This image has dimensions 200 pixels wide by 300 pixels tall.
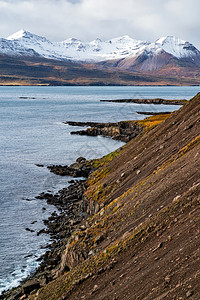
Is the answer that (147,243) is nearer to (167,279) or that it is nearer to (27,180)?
(167,279)

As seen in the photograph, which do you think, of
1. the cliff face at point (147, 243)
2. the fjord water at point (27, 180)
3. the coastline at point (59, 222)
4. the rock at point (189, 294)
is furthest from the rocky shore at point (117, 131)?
the rock at point (189, 294)

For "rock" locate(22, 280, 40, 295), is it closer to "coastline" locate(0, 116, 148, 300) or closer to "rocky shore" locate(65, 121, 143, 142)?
"coastline" locate(0, 116, 148, 300)

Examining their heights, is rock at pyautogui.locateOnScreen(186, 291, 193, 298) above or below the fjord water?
above

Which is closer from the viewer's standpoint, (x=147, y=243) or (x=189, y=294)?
(x=189, y=294)

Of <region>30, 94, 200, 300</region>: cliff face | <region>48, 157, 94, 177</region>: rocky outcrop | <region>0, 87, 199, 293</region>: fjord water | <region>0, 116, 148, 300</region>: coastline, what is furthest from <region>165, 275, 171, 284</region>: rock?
<region>48, 157, 94, 177</region>: rocky outcrop

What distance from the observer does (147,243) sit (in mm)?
21375

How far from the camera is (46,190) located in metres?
53.5

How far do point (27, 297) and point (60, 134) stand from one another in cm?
8328

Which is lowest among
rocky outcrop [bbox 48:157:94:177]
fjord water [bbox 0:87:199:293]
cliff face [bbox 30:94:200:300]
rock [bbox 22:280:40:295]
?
fjord water [bbox 0:87:199:293]

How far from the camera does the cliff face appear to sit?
59.6 ft

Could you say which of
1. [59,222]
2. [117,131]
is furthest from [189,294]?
[117,131]

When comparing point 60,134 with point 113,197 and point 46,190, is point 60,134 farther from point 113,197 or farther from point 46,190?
point 113,197

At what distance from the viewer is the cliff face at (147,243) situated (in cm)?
1817

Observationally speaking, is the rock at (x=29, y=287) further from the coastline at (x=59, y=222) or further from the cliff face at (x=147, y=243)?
the cliff face at (x=147, y=243)
